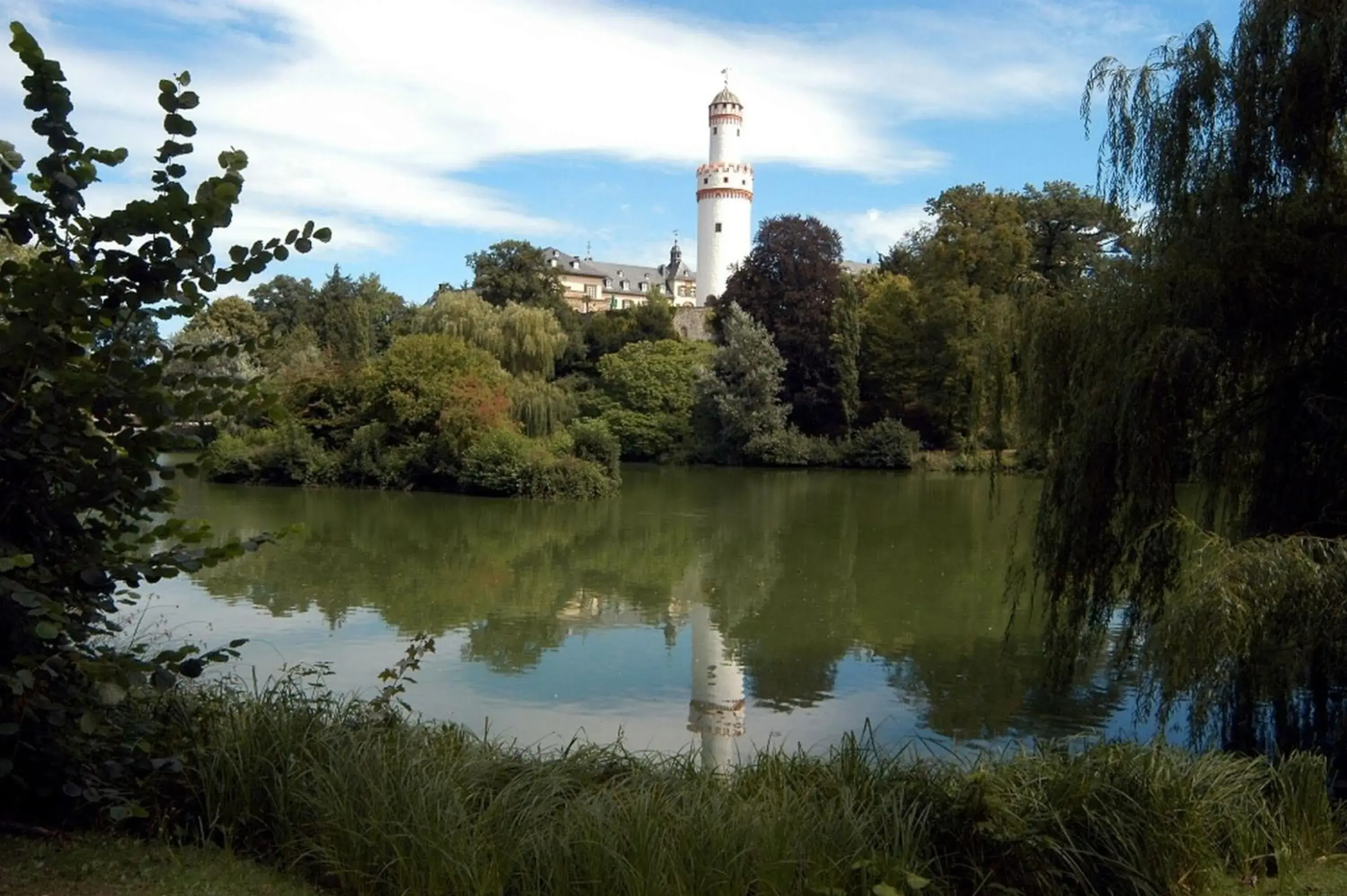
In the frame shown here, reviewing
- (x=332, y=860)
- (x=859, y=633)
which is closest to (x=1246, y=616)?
(x=332, y=860)

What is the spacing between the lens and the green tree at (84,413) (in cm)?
364

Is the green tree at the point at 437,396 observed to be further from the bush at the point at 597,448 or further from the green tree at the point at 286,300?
the green tree at the point at 286,300

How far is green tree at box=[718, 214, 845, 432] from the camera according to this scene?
4556cm

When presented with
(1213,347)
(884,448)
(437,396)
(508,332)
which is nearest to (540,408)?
(437,396)

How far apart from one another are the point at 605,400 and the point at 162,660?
140 feet

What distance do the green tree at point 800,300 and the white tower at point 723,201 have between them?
1767 centimetres

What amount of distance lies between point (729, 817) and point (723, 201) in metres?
64.2

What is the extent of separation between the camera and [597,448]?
3023 centimetres

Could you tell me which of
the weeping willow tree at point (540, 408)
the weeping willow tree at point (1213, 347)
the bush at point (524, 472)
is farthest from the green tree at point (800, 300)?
the weeping willow tree at point (1213, 347)

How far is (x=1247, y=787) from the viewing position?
5.21 meters

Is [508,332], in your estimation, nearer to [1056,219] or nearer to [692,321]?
[1056,219]

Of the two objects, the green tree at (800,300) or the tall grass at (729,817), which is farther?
the green tree at (800,300)

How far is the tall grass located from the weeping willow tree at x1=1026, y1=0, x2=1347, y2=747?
186 centimetres

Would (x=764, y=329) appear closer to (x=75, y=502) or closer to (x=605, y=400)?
(x=605, y=400)
